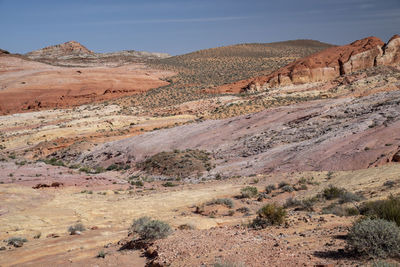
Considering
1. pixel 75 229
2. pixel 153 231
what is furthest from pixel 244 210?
pixel 75 229

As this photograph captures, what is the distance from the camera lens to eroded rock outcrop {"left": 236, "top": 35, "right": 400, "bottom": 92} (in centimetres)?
4150

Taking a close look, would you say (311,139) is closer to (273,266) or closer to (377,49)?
(273,266)

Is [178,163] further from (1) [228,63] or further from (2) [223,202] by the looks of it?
(1) [228,63]

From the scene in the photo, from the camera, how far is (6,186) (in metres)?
15.5

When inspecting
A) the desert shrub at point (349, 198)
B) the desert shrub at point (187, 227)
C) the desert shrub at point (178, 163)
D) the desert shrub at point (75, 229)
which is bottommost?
the desert shrub at point (178, 163)

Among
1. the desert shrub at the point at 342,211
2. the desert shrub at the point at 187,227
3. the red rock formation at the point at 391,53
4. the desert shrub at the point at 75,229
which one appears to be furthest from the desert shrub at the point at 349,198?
the red rock formation at the point at 391,53

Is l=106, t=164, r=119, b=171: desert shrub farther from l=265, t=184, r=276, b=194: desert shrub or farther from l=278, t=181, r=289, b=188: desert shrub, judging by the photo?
l=278, t=181, r=289, b=188: desert shrub

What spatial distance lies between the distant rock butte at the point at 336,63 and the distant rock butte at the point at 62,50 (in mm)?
78700

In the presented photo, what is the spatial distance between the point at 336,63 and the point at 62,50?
93.6 metres

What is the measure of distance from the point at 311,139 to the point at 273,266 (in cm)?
1496

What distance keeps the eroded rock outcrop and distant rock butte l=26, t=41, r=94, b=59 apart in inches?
3106

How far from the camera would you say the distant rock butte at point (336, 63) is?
136ft

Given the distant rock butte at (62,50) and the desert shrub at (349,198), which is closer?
the desert shrub at (349,198)

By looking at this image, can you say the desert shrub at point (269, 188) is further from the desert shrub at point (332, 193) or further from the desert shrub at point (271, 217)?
the desert shrub at point (271, 217)
